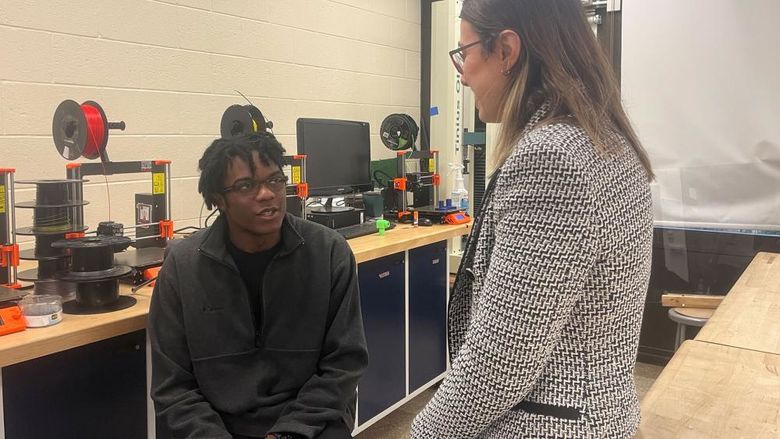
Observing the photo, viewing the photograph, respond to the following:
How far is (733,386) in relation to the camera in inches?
57.6

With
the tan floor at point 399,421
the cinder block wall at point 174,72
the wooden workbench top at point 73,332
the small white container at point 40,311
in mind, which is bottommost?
the tan floor at point 399,421

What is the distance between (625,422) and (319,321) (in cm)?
99

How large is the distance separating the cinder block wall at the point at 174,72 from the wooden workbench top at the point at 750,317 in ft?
7.48

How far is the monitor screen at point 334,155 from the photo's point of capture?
2.83 metres

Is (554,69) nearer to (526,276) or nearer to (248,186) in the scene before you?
(526,276)

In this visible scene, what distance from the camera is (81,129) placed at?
77.3 inches

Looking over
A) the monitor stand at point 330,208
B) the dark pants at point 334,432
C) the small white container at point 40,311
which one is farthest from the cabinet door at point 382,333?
the small white container at point 40,311

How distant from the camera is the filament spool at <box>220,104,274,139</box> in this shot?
8.08 feet

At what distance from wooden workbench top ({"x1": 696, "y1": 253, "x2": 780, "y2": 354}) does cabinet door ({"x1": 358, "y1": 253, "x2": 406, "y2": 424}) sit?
127 centimetres

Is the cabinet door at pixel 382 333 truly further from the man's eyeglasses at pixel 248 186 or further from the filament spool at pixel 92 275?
the filament spool at pixel 92 275

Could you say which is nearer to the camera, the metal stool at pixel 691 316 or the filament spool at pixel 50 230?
the filament spool at pixel 50 230

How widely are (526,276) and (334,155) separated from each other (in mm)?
2230

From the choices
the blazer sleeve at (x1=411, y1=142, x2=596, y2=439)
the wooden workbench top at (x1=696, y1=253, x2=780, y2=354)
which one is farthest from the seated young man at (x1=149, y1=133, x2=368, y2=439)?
the wooden workbench top at (x1=696, y1=253, x2=780, y2=354)

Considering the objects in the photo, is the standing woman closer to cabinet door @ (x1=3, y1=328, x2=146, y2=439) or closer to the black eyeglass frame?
the black eyeglass frame
